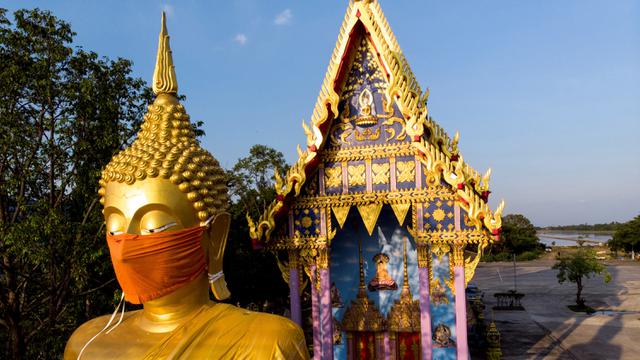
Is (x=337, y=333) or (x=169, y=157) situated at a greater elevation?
(x=169, y=157)

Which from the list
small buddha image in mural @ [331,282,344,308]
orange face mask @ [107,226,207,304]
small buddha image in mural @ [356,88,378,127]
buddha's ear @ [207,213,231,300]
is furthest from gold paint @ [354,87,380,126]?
orange face mask @ [107,226,207,304]

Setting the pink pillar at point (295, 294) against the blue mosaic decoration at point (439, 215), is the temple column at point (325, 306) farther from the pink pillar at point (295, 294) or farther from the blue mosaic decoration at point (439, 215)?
the blue mosaic decoration at point (439, 215)

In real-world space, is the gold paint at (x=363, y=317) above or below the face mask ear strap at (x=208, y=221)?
below

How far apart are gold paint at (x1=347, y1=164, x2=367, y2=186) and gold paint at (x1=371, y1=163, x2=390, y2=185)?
0.73 feet

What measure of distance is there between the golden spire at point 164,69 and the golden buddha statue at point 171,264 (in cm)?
34

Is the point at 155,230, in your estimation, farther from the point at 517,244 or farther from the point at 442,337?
the point at 517,244

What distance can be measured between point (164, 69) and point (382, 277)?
8.88m

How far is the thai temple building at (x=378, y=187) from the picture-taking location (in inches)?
386

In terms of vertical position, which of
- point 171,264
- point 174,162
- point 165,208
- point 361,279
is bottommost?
point 361,279

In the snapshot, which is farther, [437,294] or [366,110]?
[437,294]

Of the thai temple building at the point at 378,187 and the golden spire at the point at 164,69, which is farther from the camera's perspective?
the thai temple building at the point at 378,187

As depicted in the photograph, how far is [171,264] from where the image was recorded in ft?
12.2

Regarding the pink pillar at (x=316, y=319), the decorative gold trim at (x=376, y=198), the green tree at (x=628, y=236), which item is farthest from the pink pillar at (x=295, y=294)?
the green tree at (x=628, y=236)

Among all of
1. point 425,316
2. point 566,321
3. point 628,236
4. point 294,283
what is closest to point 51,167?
point 294,283
